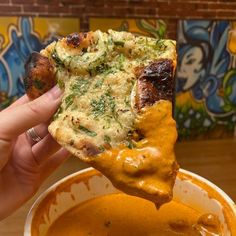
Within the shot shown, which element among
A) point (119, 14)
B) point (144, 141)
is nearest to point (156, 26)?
point (119, 14)

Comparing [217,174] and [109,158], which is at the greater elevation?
[109,158]

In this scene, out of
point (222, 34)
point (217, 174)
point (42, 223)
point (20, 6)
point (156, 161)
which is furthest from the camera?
point (222, 34)

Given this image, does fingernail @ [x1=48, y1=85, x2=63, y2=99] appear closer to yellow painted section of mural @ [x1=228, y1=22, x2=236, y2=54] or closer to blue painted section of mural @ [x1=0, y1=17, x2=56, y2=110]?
blue painted section of mural @ [x1=0, y1=17, x2=56, y2=110]

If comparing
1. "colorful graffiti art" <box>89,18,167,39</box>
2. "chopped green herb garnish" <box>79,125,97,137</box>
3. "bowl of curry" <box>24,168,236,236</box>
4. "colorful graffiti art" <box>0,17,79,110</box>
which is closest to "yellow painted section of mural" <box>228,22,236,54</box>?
"colorful graffiti art" <box>89,18,167,39</box>

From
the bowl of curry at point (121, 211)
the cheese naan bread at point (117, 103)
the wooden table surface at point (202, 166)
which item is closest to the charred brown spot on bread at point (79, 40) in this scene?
the cheese naan bread at point (117, 103)

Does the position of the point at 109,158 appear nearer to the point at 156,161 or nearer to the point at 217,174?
the point at 156,161
